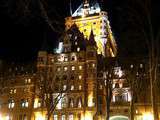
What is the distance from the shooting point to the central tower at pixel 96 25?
116 m

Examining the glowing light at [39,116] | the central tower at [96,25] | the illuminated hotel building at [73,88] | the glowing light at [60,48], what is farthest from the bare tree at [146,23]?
the central tower at [96,25]

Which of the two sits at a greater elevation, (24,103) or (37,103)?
(37,103)

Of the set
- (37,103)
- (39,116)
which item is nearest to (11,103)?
(37,103)

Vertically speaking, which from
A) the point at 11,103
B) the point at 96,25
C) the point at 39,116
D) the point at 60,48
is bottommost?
the point at 39,116

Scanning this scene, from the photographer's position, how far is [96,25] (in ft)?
397

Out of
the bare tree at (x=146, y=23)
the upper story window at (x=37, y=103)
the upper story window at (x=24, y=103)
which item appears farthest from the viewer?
the upper story window at (x=24, y=103)

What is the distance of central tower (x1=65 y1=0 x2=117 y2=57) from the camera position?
116312 mm

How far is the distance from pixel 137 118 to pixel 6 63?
1728 inches

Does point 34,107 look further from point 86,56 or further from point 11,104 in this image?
point 86,56

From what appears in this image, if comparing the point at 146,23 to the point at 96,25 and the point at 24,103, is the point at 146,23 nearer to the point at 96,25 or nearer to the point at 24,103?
the point at 24,103

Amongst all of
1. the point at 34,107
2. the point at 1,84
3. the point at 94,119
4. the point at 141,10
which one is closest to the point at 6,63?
the point at 34,107

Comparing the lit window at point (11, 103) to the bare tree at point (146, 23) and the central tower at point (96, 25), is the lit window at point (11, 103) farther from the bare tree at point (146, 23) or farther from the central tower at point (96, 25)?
the bare tree at point (146, 23)

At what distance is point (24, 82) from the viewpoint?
10050cm

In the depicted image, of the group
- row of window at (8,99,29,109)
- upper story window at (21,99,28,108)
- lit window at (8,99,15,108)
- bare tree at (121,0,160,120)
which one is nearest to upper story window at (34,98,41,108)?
→ row of window at (8,99,29,109)
